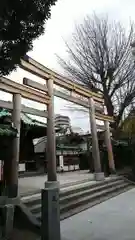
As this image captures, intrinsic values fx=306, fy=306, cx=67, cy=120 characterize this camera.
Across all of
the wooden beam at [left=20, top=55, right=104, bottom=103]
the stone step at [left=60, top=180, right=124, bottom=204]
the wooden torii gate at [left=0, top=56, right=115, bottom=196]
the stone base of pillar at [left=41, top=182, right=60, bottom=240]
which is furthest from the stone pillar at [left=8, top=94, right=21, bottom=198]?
the stone base of pillar at [left=41, top=182, right=60, bottom=240]

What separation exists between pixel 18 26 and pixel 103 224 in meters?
5.76

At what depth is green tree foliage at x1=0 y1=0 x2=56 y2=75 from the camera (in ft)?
14.1

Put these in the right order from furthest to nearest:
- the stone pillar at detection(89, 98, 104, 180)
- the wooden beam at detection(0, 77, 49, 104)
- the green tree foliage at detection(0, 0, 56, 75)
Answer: the stone pillar at detection(89, 98, 104, 180) < the wooden beam at detection(0, 77, 49, 104) < the green tree foliage at detection(0, 0, 56, 75)

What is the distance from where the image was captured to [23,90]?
1015cm

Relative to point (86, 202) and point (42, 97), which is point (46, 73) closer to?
point (42, 97)

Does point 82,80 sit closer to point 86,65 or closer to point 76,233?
point 86,65

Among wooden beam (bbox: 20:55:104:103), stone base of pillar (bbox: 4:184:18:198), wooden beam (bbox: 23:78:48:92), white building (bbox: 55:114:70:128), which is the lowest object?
stone base of pillar (bbox: 4:184:18:198)

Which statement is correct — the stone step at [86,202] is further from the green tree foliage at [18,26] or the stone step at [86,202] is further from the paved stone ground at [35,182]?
the green tree foliage at [18,26]

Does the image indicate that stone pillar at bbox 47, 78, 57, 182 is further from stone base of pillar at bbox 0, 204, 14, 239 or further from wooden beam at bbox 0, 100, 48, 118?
stone base of pillar at bbox 0, 204, 14, 239

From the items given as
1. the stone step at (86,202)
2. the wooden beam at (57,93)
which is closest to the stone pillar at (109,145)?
the wooden beam at (57,93)

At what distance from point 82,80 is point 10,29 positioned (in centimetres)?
1840

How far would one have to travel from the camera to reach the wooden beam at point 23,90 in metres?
9.14

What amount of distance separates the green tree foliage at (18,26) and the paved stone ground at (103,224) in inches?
171

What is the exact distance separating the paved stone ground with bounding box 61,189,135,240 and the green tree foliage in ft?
14.3
